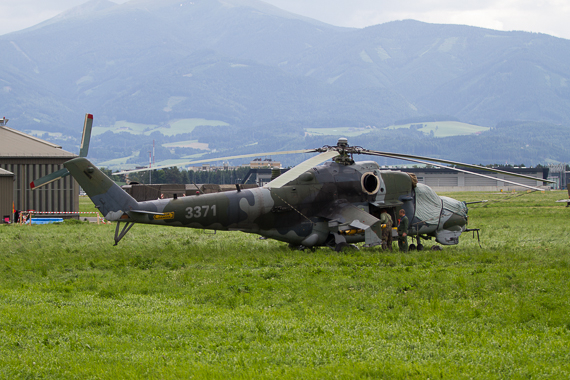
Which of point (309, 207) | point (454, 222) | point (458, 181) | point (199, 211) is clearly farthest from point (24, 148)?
point (458, 181)

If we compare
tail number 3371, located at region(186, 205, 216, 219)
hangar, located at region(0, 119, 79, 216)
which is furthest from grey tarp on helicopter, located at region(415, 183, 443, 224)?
hangar, located at region(0, 119, 79, 216)

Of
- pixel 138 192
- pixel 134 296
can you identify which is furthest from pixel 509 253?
pixel 138 192

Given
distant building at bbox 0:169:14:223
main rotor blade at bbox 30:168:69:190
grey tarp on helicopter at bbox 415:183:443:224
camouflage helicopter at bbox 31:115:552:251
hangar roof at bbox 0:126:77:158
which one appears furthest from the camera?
hangar roof at bbox 0:126:77:158

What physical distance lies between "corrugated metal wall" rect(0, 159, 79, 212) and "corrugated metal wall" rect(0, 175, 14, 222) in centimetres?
462

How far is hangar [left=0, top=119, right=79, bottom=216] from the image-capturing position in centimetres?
4175

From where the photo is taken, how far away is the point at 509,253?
17.8m

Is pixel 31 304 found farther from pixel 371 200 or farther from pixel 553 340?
pixel 371 200

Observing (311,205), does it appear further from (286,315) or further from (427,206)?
(286,315)

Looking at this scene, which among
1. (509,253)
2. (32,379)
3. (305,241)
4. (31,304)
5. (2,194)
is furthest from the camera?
(2,194)

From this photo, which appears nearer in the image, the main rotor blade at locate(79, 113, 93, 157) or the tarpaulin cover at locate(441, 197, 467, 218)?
the main rotor blade at locate(79, 113, 93, 157)

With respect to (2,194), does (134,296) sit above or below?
below

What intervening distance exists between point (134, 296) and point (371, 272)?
569cm

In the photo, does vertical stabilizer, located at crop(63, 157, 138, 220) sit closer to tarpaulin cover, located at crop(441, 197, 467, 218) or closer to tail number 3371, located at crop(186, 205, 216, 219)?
tail number 3371, located at crop(186, 205, 216, 219)

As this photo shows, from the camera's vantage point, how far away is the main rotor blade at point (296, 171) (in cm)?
1535
